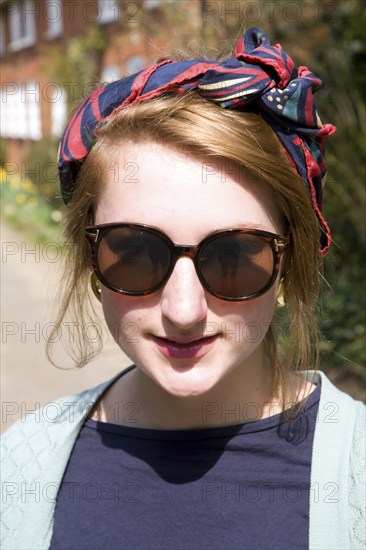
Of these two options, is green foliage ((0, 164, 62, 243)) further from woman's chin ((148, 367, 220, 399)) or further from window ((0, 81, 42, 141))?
woman's chin ((148, 367, 220, 399))

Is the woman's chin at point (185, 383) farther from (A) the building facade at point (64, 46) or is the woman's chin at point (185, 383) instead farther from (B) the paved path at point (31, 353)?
(A) the building facade at point (64, 46)

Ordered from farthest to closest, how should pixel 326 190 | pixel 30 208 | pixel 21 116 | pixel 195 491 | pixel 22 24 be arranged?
pixel 22 24
pixel 21 116
pixel 30 208
pixel 326 190
pixel 195 491

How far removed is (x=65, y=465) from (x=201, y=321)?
0.53 meters

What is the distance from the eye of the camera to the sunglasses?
1.33 m

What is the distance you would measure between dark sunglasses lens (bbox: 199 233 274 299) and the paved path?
1.24 m

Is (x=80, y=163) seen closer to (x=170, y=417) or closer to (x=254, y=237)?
(x=254, y=237)

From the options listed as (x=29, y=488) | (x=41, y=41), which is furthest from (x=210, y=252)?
(x=41, y=41)

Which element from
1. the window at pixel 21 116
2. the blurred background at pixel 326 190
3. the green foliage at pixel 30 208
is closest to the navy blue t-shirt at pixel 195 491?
the blurred background at pixel 326 190

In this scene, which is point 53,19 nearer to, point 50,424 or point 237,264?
point 50,424

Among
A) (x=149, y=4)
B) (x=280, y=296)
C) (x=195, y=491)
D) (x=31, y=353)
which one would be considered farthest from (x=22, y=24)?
(x=195, y=491)

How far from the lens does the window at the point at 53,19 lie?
1574cm

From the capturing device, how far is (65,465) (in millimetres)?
1584

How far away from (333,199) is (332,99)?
0.79 m

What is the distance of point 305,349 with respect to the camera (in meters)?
1.64
